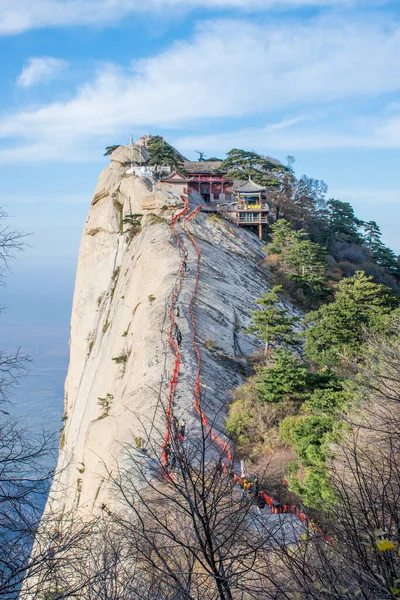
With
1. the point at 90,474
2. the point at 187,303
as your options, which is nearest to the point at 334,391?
the point at 90,474

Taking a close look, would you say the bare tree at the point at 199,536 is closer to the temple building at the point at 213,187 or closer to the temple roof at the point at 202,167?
the temple building at the point at 213,187

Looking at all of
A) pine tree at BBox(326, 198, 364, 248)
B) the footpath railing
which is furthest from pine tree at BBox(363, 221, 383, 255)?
the footpath railing

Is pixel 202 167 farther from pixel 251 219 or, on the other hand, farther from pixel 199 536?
pixel 199 536

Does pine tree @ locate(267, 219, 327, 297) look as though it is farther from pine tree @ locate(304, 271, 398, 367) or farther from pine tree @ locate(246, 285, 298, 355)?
pine tree @ locate(246, 285, 298, 355)

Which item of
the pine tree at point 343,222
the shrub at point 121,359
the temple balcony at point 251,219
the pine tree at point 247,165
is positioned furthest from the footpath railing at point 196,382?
the pine tree at point 343,222

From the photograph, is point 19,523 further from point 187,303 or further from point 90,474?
point 187,303

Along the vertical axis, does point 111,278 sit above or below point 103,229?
below
